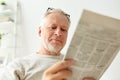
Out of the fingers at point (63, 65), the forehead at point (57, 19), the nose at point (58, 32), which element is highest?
the forehead at point (57, 19)

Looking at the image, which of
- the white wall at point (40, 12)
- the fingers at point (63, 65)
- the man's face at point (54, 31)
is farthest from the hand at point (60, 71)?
the white wall at point (40, 12)

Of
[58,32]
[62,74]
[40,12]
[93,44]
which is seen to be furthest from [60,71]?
[40,12]

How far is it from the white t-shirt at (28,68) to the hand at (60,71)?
303mm

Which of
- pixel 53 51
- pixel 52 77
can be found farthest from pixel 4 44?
pixel 52 77

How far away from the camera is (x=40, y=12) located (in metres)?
1.90

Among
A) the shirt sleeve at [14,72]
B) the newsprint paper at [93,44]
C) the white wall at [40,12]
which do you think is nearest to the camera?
the newsprint paper at [93,44]

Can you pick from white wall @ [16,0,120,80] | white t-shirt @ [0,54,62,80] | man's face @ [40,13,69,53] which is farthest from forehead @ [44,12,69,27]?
white wall @ [16,0,120,80]

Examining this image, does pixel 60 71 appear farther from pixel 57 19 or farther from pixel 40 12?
pixel 40 12

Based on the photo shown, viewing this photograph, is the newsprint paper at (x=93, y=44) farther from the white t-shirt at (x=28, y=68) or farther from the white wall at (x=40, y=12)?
the white wall at (x=40, y=12)

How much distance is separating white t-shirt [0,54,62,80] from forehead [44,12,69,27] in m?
0.20

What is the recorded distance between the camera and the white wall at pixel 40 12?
1.47 meters

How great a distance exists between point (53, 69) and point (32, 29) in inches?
42.8

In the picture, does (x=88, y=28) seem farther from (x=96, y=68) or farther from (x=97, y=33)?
(x=96, y=68)

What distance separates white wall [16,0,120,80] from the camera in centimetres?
147
